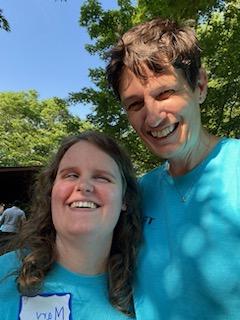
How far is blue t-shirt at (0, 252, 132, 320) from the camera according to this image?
67.0 inches

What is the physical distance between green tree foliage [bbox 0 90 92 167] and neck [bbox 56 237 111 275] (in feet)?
95.8

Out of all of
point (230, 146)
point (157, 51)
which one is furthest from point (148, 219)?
point (157, 51)

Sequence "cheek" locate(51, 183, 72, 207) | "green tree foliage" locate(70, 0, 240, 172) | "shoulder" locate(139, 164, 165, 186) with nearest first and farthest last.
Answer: "cheek" locate(51, 183, 72, 207)
"shoulder" locate(139, 164, 165, 186)
"green tree foliage" locate(70, 0, 240, 172)

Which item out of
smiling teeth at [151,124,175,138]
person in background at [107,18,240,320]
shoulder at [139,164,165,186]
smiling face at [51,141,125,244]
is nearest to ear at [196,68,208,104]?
person in background at [107,18,240,320]

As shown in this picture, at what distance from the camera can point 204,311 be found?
1.60m

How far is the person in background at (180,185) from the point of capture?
5.27ft

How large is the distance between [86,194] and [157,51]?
682 mm

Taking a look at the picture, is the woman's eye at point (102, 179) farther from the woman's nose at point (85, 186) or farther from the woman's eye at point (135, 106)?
the woman's eye at point (135, 106)

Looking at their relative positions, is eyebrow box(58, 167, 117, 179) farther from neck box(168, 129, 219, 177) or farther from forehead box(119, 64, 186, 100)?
forehead box(119, 64, 186, 100)

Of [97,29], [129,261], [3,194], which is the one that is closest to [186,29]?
[129,261]

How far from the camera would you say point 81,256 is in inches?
73.1

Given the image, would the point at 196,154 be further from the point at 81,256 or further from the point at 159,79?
the point at 81,256

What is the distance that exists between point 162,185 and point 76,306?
67 centimetres

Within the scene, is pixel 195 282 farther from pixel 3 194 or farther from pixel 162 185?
pixel 3 194
